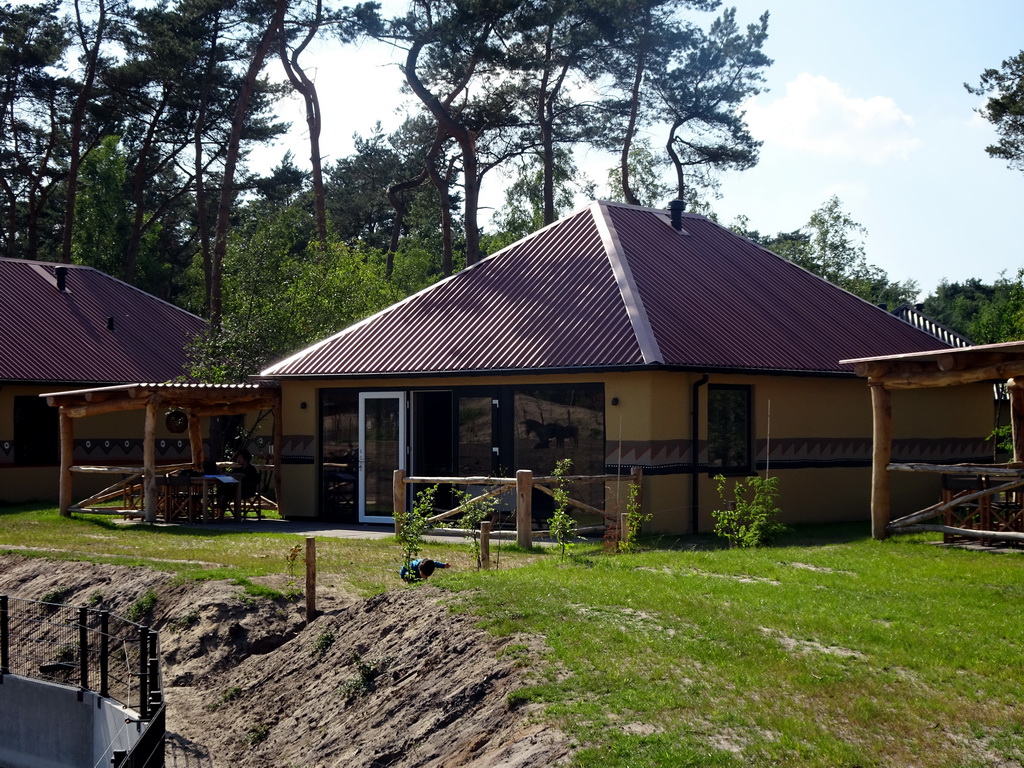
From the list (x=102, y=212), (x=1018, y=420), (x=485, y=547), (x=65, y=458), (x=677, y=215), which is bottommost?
(x=485, y=547)

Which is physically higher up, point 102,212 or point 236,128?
point 102,212

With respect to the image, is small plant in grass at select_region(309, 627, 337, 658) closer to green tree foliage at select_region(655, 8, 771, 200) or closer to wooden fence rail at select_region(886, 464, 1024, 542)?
wooden fence rail at select_region(886, 464, 1024, 542)

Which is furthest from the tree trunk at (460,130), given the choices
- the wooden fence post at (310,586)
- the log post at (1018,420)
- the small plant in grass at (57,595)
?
the wooden fence post at (310,586)

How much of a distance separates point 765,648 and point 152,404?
14117 mm

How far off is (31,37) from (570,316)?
25546mm

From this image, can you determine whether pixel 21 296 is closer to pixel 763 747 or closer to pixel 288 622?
pixel 288 622

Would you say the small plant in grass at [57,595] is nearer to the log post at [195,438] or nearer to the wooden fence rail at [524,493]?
the wooden fence rail at [524,493]

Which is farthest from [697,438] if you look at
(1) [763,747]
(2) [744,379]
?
(1) [763,747]

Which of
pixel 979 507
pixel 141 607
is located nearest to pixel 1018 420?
pixel 979 507

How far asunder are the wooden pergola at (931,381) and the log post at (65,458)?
13.9 m

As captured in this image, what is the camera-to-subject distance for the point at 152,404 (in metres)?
20.4

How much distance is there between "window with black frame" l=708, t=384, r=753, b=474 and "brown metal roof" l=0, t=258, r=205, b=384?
14005 millimetres

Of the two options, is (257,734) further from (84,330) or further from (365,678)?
(84,330)

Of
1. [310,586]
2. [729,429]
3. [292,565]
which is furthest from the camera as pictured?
[729,429]
